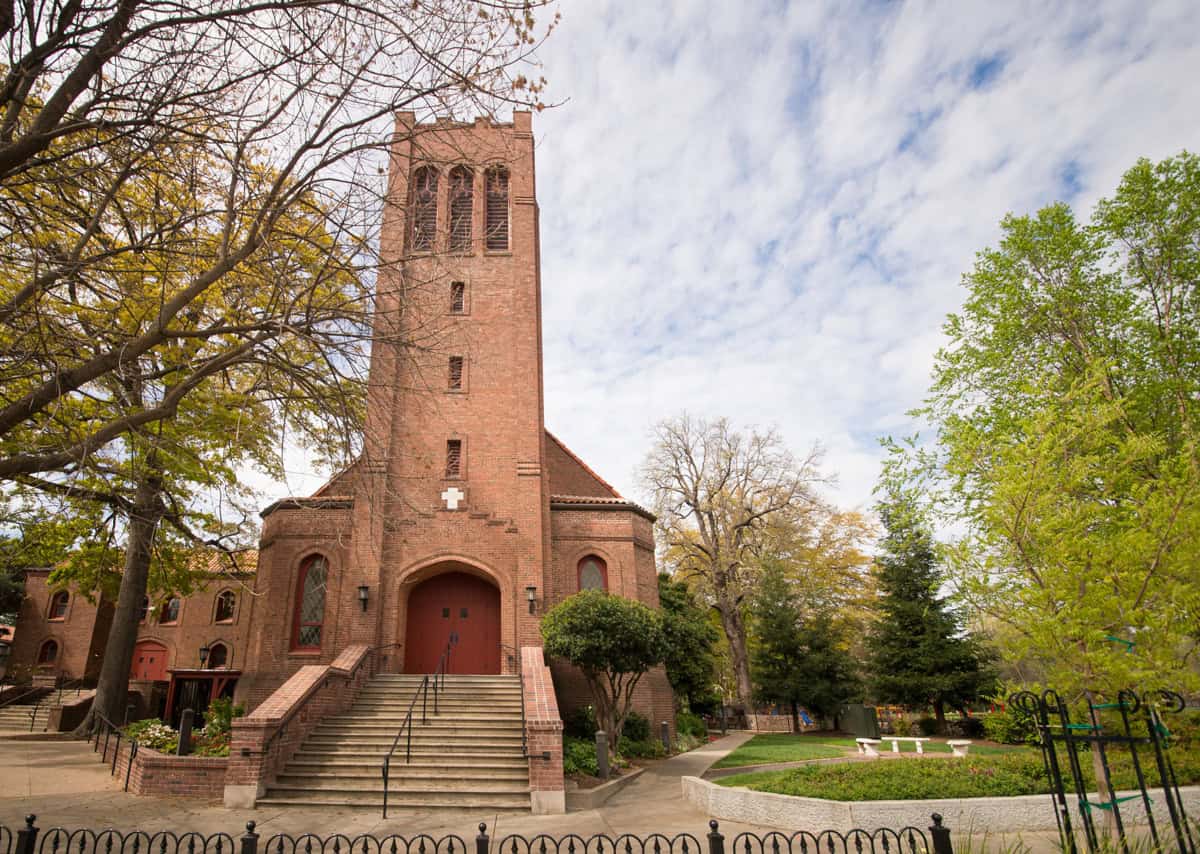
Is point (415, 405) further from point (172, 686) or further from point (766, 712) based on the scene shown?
point (766, 712)

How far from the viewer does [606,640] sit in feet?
48.0

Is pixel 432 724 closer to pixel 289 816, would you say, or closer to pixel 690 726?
pixel 289 816

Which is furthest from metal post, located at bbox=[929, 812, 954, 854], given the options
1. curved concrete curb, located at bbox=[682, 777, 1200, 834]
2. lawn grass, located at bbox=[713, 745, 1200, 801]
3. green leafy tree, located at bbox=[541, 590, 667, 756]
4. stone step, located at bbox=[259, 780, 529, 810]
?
green leafy tree, located at bbox=[541, 590, 667, 756]

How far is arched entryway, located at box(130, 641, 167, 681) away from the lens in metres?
33.8

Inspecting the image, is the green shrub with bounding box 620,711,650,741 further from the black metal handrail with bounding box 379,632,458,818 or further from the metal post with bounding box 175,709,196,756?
the metal post with bounding box 175,709,196,756

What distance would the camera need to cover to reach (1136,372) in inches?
636

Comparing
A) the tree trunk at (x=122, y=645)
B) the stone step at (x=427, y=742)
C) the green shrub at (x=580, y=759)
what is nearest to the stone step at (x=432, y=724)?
the stone step at (x=427, y=742)

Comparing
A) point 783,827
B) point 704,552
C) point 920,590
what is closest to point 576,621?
point 783,827

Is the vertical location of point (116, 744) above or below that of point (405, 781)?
above

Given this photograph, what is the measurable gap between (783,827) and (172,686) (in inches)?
633

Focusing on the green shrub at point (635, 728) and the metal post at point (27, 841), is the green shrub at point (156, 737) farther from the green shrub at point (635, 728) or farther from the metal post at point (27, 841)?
the green shrub at point (635, 728)

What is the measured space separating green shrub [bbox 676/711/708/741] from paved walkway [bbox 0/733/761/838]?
419 inches

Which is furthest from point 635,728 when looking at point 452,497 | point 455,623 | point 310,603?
point 310,603

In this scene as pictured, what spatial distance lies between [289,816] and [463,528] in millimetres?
8791
